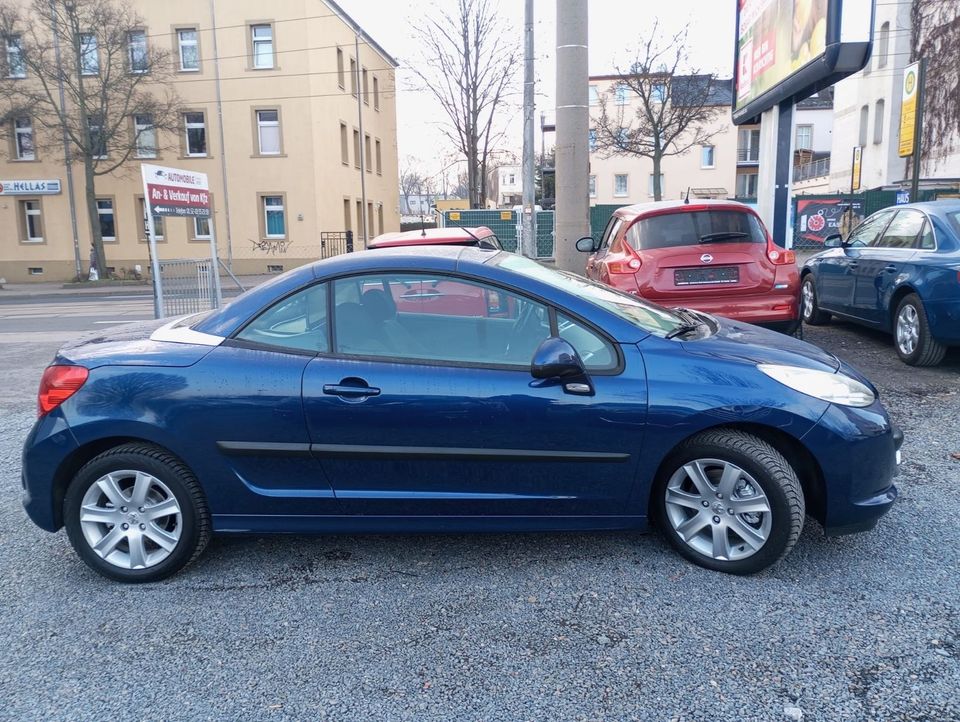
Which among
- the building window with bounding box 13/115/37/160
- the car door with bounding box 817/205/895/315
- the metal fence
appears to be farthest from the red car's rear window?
the building window with bounding box 13/115/37/160

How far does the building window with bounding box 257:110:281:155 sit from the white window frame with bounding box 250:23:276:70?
1751 mm

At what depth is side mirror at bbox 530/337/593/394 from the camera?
3.32 meters

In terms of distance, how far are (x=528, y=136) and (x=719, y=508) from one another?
51.2ft

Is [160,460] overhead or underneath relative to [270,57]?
underneath

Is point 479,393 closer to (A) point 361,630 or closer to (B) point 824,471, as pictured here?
(A) point 361,630

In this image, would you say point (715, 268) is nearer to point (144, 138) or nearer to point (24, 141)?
point (144, 138)

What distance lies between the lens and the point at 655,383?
11.2ft

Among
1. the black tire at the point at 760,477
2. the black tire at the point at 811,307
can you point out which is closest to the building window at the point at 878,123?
the black tire at the point at 811,307

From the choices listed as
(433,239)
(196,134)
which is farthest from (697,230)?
(196,134)

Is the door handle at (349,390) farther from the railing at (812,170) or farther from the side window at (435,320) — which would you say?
the railing at (812,170)

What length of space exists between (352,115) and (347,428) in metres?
34.5

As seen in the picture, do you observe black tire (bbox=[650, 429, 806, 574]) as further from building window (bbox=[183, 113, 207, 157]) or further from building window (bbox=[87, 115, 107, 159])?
building window (bbox=[183, 113, 207, 157])

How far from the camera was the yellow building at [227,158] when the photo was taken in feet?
99.7

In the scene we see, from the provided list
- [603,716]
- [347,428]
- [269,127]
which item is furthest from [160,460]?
[269,127]
